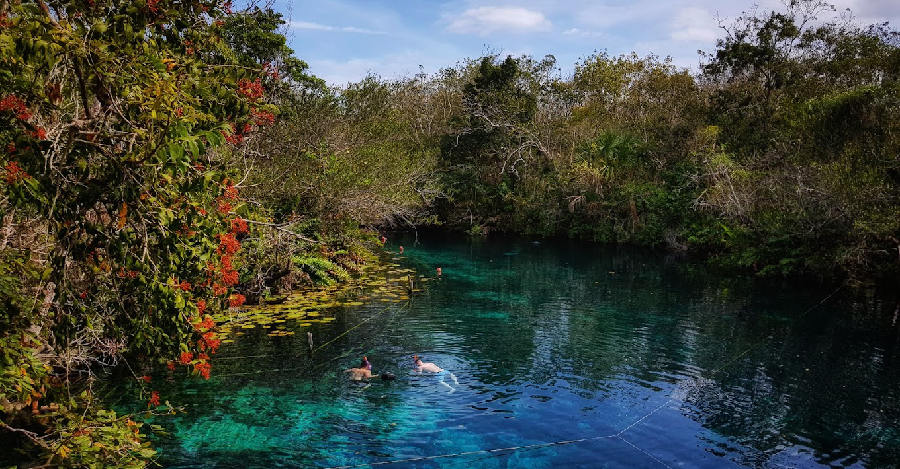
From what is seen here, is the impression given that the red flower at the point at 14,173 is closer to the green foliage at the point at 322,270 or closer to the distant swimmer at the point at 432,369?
the distant swimmer at the point at 432,369

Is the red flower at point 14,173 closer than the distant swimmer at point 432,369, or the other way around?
the red flower at point 14,173

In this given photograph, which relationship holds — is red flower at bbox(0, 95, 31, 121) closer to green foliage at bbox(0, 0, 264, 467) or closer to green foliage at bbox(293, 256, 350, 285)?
green foliage at bbox(0, 0, 264, 467)

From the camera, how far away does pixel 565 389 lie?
1430cm

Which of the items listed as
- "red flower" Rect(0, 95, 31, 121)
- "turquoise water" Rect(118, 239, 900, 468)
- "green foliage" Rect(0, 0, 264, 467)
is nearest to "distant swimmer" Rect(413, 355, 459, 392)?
"turquoise water" Rect(118, 239, 900, 468)

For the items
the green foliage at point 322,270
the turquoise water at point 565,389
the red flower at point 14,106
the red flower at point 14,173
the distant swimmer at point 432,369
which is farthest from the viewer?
the green foliage at point 322,270

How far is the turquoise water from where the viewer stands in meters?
11.2

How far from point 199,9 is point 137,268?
2628 mm

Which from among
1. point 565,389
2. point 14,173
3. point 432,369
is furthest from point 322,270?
point 14,173

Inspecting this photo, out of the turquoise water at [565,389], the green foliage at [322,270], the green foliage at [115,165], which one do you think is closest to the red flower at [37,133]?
the green foliage at [115,165]

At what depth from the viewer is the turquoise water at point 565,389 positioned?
11.2 m

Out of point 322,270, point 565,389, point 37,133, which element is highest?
point 37,133

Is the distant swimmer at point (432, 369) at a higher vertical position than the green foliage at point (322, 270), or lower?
lower

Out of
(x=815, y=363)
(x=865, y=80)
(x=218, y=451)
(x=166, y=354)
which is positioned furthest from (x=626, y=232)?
(x=166, y=354)

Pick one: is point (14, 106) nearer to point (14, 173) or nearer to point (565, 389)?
point (14, 173)
